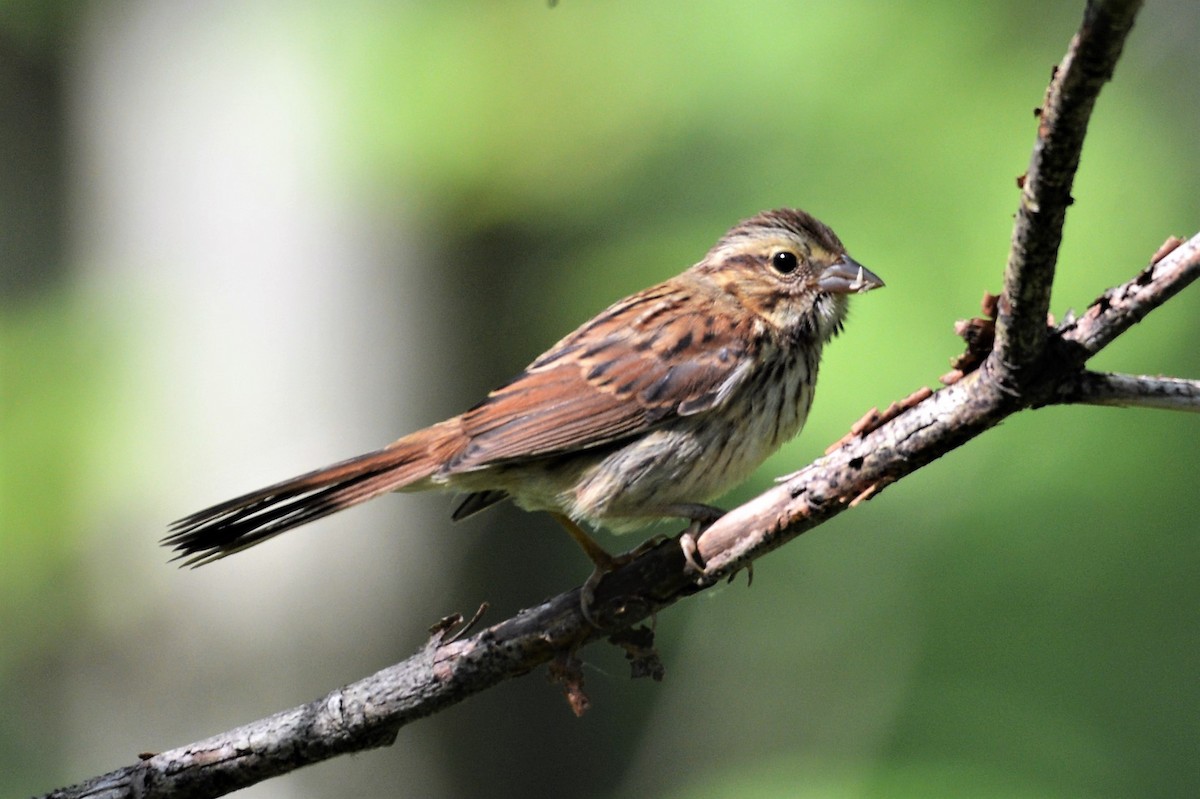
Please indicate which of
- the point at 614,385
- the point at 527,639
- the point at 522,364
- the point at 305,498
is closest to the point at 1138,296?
the point at 527,639

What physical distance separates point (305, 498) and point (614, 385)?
1032mm

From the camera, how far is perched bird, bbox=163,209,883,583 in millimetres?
3525

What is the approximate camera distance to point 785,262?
3980 millimetres

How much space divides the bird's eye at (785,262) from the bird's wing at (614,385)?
0.85ft

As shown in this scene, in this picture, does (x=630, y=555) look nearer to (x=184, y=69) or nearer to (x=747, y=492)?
(x=747, y=492)

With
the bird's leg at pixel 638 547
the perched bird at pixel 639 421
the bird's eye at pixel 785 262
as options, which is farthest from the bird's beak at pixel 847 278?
the bird's leg at pixel 638 547

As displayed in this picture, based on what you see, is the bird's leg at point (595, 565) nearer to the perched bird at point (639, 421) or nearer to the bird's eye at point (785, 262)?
the perched bird at point (639, 421)

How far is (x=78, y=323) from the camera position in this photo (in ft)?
19.7

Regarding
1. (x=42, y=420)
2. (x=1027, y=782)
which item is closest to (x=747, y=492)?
(x=1027, y=782)

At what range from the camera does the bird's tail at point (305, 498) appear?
3195 millimetres

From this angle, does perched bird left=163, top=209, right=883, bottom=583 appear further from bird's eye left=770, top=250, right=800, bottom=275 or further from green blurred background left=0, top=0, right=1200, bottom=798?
green blurred background left=0, top=0, right=1200, bottom=798

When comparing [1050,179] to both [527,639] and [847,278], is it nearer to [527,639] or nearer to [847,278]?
[527,639]

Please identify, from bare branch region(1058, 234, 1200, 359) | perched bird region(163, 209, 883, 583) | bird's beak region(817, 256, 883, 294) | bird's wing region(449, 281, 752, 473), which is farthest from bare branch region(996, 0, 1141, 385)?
bird's beak region(817, 256, 883, 294)

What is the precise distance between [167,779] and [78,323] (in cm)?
385
